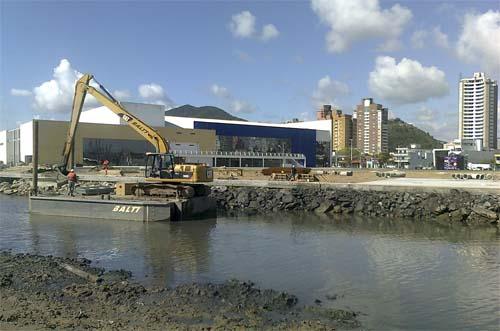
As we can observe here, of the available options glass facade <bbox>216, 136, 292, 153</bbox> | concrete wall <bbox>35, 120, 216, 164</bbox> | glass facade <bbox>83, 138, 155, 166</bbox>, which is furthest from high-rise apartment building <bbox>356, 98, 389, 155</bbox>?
glass facade <bbox>83, 138, 155, 166</bbox>

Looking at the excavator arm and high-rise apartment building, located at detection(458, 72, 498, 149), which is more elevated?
high-rise apartment building, located at detection(458, 72, 498, 149)

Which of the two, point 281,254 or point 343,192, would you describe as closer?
point 281,254

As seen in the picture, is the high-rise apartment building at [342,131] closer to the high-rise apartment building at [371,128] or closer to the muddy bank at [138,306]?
the high-rise apartment building at [371,128]

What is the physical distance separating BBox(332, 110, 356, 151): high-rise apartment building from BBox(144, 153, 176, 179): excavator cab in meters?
165

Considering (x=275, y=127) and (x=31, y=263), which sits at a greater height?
(x=275, y=127)

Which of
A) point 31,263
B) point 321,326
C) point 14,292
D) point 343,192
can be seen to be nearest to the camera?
point 321,326

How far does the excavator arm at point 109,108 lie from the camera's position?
96.8 feet

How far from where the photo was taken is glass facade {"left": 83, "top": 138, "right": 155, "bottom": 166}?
79331 mm

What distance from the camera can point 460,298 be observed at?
11938 mm

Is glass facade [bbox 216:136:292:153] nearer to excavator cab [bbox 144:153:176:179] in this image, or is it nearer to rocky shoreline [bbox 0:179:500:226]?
rocky shoreline [bbox 0:179:500:226]

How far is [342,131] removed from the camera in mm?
191750

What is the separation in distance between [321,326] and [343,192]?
79.6 ft

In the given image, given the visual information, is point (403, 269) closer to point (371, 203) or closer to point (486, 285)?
point (486, 285)

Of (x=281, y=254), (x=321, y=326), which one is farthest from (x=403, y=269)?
(x=321, y=326)
